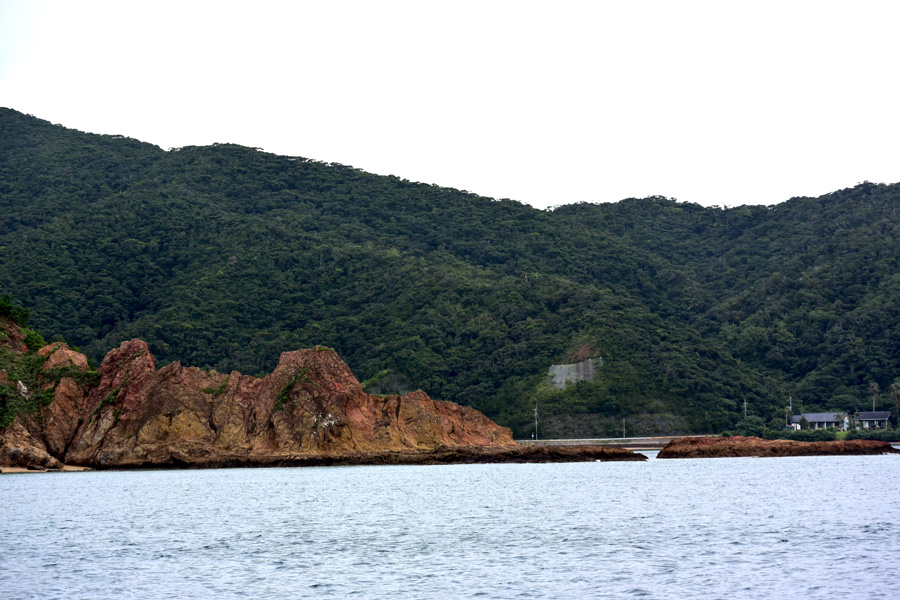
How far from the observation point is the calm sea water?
2755 centimetres

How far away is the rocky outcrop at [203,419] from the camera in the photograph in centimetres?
9050

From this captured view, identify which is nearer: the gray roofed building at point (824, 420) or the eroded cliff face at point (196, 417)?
the eroded cliff face at point (196, 417)

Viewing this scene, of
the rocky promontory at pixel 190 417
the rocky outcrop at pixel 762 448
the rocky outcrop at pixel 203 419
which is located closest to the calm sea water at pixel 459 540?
the rocky promontory at pixel 190 417

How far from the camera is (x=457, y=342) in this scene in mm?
160375

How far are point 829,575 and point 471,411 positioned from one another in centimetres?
8949

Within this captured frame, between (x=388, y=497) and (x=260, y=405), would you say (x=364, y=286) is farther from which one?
(x=388, y=497)

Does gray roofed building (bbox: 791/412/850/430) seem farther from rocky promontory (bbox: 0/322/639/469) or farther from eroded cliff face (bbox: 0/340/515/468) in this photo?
eroded cliff face (bbox: 0/340/515/468)

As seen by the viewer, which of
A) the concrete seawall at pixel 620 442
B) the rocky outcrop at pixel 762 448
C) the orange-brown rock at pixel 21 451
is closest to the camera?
the orange-brown rock at pixel 21 451

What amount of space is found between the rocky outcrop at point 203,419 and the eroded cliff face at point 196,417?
100 millimetres

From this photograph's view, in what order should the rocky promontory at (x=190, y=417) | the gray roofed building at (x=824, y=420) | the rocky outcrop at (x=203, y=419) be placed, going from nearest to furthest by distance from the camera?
the rocky promontory at (x=190, y=417) < the rocky outcrop at (x=203, y=419) < the gray roofed building at (x=824, y=420)

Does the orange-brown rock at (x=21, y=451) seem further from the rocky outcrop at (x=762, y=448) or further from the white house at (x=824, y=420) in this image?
the white house at (x=824, y=420)

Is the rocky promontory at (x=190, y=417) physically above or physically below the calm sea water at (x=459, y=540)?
above

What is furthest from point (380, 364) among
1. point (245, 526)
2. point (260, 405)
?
point (245, 526)

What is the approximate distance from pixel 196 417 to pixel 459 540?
6273 cm
